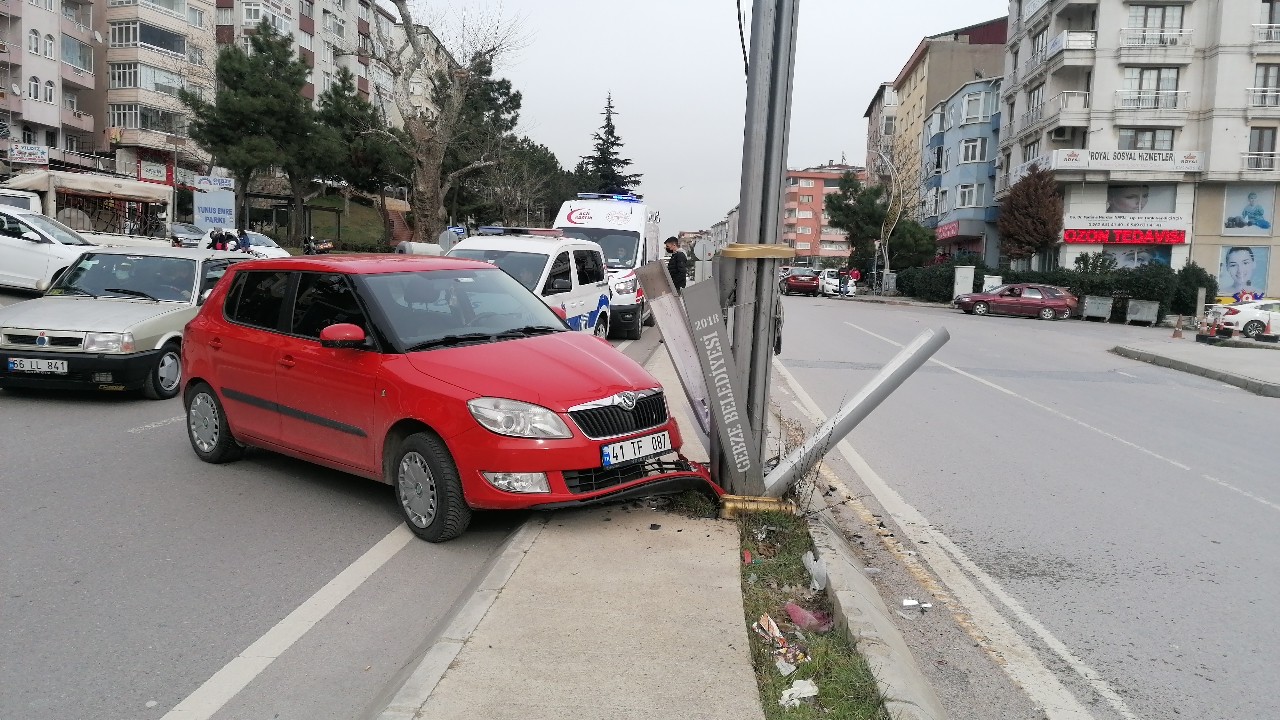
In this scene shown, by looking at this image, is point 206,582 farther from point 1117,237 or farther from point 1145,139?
point 1145,139

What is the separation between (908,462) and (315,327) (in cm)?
505

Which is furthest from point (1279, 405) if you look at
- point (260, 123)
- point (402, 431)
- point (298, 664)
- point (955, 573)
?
point (260, 123)

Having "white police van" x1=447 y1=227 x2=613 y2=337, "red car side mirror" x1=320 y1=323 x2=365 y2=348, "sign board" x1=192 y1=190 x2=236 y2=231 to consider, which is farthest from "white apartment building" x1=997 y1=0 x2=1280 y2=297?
"red car side mirror" x1=320 y1=323 x2=365 y2=348

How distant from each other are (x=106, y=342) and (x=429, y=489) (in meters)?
5.42

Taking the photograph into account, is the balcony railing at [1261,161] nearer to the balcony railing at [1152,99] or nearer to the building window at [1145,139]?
the building window at [1145,139]

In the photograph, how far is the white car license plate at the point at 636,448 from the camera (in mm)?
5273

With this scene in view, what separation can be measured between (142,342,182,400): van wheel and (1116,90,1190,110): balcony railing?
4636cm

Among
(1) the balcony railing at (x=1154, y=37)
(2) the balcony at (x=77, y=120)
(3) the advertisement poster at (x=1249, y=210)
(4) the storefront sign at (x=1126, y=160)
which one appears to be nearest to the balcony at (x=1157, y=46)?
(1) the balcony railing at (x=1154, y=37)

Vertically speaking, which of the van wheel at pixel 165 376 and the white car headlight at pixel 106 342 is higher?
the white car headlight at pixel 106 342

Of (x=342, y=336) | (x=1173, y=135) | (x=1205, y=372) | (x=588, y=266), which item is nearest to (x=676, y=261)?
(x=588, y=266)

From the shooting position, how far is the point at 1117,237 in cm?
4566

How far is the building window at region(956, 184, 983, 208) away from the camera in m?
57.3

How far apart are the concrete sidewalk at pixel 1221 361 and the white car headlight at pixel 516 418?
47.3 ft

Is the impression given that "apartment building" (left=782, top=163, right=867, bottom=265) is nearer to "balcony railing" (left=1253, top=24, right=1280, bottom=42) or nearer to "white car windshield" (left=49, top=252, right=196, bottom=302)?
"balcony railing" (left=1253, top=24, right=1280, bottom=42)
